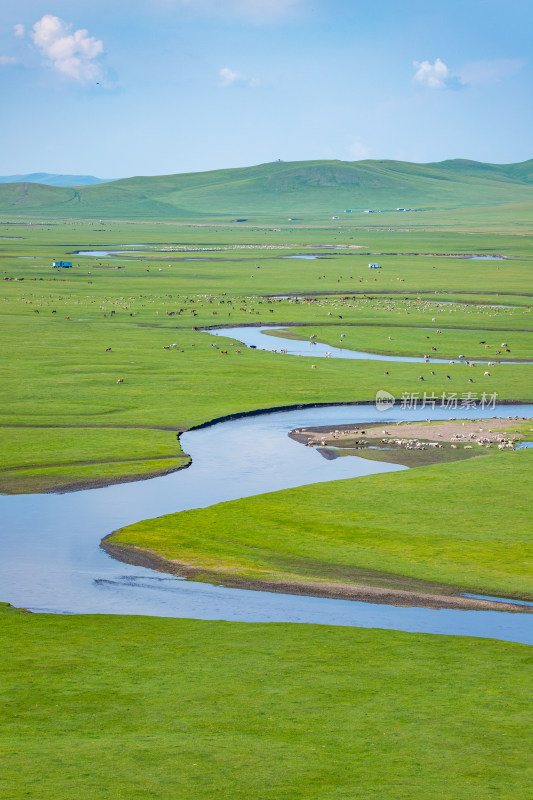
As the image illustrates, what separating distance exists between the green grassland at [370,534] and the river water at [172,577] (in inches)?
60.8

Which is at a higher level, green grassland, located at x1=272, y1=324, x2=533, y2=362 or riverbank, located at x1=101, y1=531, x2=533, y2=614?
green grassland, located at x1=272, y1=324, x2=533, y2=362

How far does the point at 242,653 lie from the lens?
27766 mm

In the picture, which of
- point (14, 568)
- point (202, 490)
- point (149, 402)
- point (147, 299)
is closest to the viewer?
point (14, 568)

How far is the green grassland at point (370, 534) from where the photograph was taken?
1375 inches

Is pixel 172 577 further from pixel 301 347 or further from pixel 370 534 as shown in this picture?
pixel 301 347

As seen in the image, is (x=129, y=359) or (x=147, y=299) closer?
(x=129, y=359)

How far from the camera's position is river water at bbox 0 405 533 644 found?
1249 inches

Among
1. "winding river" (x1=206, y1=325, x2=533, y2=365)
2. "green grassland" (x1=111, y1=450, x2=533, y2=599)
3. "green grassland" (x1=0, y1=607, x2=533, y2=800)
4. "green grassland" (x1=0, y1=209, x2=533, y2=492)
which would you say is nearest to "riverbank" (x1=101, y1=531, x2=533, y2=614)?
"green grassland" (x1=111, y1=450, x2=533, y2=599)

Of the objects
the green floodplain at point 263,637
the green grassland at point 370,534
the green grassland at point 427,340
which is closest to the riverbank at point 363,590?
the green grassland at point 370,534

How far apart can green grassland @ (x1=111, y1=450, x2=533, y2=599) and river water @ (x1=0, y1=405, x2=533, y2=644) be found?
155cm

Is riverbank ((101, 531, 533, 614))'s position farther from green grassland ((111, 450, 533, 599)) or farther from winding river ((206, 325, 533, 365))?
winding river ((206, 325, 533, 365))

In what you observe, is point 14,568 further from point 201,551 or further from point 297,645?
point 297,645

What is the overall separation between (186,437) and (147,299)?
70.8 meters

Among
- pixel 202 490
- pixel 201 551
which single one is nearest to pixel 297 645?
pixel 201 551
